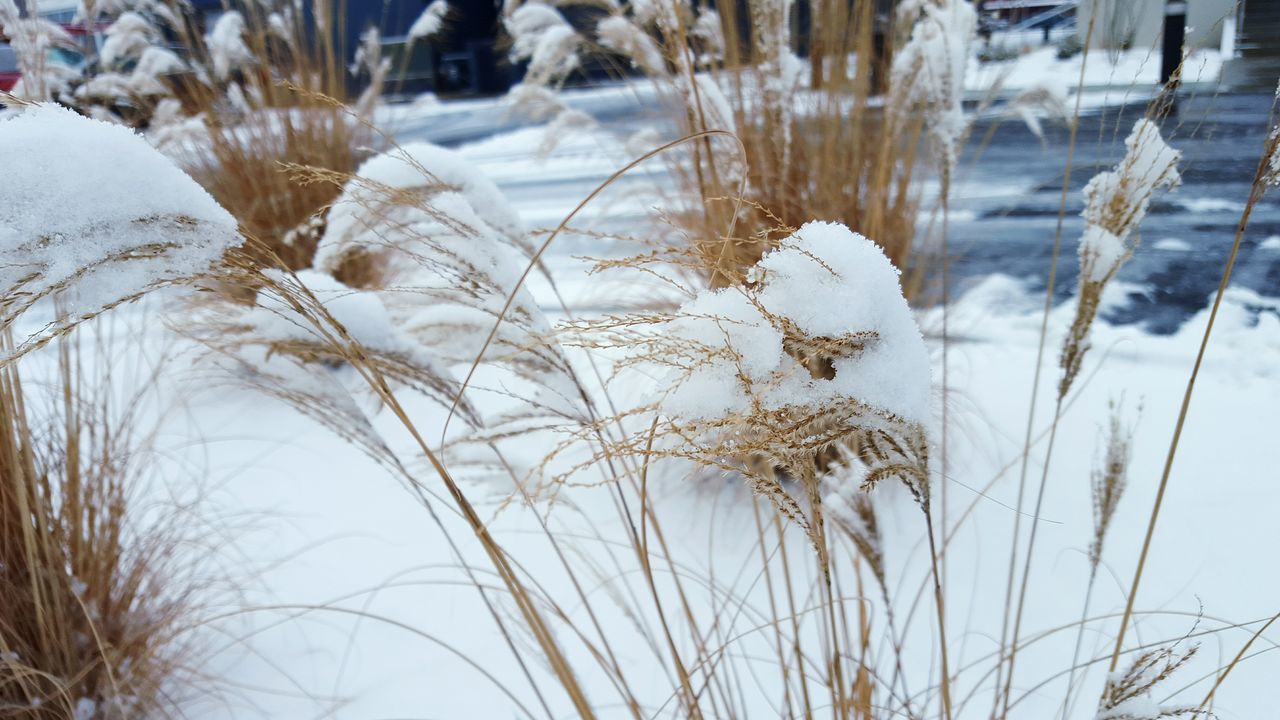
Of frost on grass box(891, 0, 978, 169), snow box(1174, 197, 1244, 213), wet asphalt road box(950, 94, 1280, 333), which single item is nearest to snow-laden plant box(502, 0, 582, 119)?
frost on grass box(891, 0, 978, 169)

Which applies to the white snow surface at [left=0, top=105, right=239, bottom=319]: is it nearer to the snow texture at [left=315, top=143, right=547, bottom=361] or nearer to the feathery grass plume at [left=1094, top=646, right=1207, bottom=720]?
the snow texture at [left=315, top=143, right=547, bottom=361]

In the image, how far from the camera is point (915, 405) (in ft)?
1.77

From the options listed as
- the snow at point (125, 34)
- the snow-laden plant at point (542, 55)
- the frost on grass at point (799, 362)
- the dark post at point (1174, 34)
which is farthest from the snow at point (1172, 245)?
the snow at point (125, 34)

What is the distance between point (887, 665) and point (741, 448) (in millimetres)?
1079

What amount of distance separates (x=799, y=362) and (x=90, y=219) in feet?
1.42

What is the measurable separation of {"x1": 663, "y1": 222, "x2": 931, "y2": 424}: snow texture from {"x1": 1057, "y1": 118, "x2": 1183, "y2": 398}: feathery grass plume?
408 millimetres

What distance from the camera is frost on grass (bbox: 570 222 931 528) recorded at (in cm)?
52

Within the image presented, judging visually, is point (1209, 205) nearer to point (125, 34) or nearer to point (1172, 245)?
point (1172, 245)

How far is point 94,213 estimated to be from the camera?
0.53 metres

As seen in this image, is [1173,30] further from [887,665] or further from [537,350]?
[537,350]

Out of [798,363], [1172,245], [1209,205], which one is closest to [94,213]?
[798,363]

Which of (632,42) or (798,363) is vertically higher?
(632,42)

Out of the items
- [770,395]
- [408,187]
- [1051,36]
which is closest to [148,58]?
[408,187]

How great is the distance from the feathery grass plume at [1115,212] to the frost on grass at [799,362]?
→ 0.41m
